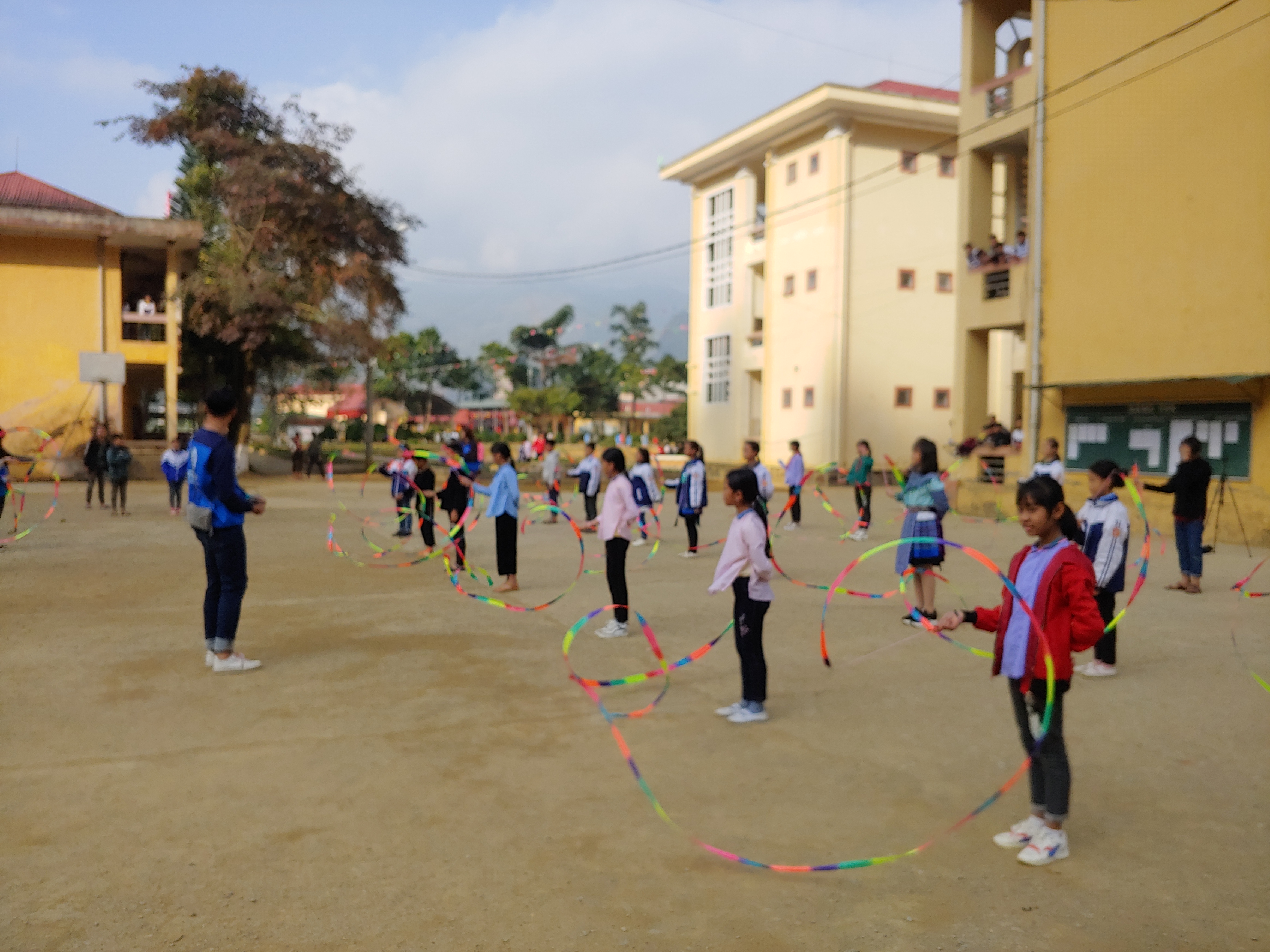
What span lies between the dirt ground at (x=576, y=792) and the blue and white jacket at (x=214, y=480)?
1183 millimetres

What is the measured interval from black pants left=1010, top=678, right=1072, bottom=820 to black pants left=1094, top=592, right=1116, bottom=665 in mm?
3266

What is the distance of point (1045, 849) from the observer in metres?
4.13

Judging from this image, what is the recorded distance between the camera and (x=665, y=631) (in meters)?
8.88

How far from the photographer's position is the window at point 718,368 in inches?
1614

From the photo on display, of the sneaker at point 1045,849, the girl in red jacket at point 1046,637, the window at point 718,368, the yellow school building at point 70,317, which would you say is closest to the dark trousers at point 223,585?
the girl in red jacket at point 1046,637

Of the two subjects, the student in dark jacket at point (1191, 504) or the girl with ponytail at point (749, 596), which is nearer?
the girl with ponytail at point (749, 596)

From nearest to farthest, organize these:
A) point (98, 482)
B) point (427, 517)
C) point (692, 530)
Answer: point (427, 517), point (692, 530), point (98, 482)

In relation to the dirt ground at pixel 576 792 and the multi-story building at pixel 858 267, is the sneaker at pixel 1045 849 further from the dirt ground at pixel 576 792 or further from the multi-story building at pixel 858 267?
the multi-story building at pixel 858 267

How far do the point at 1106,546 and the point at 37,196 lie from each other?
117 ft

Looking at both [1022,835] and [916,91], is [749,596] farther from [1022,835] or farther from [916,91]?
[916,91]

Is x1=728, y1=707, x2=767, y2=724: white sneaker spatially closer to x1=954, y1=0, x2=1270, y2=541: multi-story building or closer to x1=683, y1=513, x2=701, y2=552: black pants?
x1=683, y1=513, x2=701, y2=552: black pants

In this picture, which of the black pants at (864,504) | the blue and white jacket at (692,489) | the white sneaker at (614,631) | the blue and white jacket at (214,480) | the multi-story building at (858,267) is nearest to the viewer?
the blue and white jacket at (214,480)

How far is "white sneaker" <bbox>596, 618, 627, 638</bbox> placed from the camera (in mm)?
8617

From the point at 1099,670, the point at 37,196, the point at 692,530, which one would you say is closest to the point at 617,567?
the point at 1099,670
